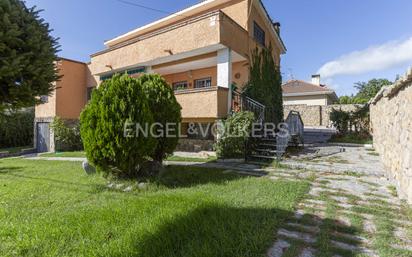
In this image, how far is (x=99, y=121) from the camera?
705 centimetres

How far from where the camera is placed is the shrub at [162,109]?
8391 mm

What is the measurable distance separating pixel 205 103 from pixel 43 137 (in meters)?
15.7

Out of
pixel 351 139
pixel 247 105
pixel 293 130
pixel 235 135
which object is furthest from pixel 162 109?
pixel 351 139

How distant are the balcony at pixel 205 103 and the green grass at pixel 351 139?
9244mm

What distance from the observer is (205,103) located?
459 inches

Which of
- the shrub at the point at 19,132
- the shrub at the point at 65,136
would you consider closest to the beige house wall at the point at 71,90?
the shrub at the point at 65,136

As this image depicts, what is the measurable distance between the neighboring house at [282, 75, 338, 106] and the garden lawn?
28748 millimetres

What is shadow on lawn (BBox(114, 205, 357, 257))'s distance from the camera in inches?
130

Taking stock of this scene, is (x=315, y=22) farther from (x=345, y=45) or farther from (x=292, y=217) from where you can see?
(x=292, y=217)

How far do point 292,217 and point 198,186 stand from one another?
2.87 meters

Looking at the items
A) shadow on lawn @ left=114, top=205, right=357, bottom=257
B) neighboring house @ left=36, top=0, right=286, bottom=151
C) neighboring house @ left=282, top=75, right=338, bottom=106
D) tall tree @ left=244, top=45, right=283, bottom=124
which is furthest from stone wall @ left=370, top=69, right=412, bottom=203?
neighboring house @ left=282, top=75, right=338, bottom=106

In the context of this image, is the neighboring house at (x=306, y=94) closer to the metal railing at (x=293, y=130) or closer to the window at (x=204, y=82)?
the metal railing at (x=293, y=130)

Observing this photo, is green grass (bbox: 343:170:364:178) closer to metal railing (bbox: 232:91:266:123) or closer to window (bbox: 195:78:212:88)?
metal railing (bbox: 232:91:266:123)

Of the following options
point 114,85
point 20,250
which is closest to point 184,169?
point 114,85
